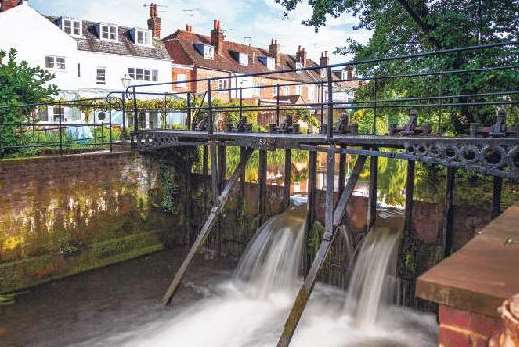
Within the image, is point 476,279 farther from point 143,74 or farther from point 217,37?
point 217,37

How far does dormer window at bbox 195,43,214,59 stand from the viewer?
42750mm

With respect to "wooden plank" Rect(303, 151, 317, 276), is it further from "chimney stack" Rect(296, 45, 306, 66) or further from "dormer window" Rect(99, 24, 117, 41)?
"chimney stack" Rect(296, 45, 306, 66)

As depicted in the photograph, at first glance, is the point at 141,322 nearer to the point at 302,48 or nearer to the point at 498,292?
the point at 498,292

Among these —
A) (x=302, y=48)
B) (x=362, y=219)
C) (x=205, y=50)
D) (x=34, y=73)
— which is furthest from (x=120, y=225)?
(x=302, y=48)

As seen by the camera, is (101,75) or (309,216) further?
(101,75)

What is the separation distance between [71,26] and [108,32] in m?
2.84

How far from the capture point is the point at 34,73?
12469 millimetres

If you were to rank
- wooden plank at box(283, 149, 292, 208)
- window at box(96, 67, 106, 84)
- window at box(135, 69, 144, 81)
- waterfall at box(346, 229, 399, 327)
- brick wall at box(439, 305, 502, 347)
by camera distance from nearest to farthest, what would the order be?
brick wall at box(439, 305, 502, 347) → waterfall at box(346, 229, 399, 327) → wooden plank at box(283, 149, 292, 208) → window at box(96, 67, 106, 84) → window at box(135, 69, 144, 81)

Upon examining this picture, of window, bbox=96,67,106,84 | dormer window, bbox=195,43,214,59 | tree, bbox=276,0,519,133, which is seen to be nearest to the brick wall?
tree, bbox=276,0,519,133

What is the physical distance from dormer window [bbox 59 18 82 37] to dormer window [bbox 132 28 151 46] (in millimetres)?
4539

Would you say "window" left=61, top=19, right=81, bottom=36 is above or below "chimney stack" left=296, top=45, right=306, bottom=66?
below

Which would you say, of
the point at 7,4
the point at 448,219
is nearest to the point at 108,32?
the point at 7,4

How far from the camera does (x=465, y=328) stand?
75.9 inches

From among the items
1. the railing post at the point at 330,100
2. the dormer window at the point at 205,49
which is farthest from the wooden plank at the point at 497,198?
the dormer window at the point at 205,49
